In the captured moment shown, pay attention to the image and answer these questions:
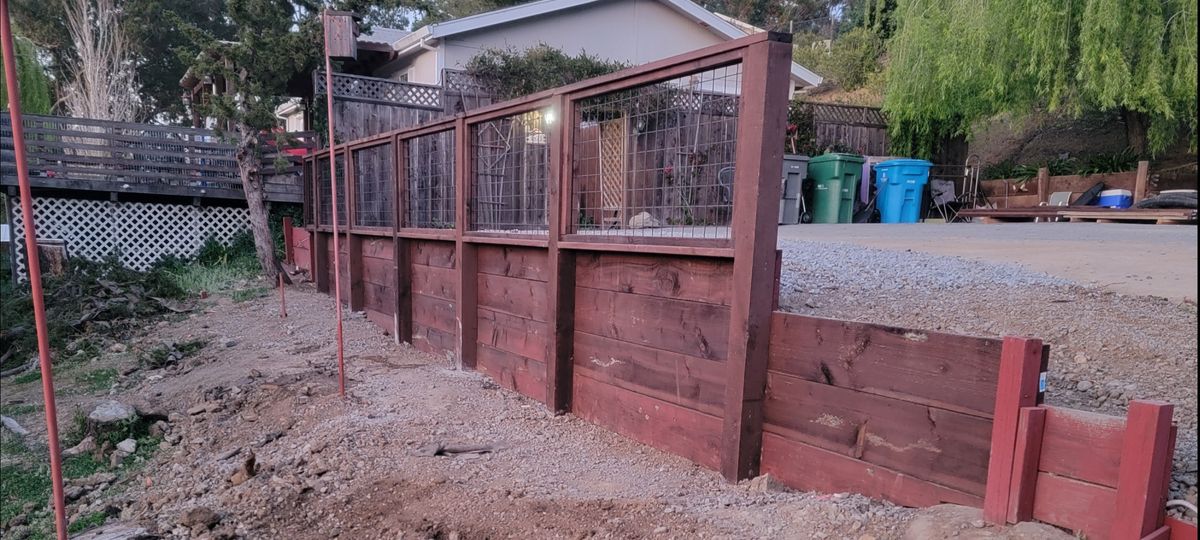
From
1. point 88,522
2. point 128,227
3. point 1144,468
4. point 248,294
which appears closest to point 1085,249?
point 1144,468

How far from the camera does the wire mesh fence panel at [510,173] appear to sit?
15.6ft

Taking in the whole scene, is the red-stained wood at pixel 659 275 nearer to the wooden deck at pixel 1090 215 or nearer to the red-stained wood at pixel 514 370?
the red-stained wood at pixel 514 370

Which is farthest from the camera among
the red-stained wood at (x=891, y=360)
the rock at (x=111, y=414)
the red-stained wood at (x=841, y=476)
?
the rock at (x=111, y=414)

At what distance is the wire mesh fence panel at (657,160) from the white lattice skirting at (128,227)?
35.2 feet

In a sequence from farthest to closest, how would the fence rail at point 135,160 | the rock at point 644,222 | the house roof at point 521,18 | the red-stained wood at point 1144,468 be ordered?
the house roof at point 521,18
the fence rail at point 135,160
the rock at point 644,222
the red-stained wood at point 1144,468

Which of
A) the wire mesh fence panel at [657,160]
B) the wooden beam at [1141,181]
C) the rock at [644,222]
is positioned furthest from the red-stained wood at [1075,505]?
the wooden beam at [1141,181]

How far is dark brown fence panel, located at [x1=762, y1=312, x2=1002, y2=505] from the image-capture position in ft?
7.82

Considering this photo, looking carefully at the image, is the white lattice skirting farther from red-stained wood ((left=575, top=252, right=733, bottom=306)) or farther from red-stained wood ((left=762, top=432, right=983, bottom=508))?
red-stained wood ((left=762, top=432, right=983, bottom=508))

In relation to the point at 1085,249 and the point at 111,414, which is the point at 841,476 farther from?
the point at 1085,249

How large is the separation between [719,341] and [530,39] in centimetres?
1414

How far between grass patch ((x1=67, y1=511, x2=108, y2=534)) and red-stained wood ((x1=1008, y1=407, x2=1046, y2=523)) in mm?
4203

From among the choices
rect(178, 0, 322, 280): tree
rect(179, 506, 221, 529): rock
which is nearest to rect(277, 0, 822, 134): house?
rect(178, 0, 322, 280): tree

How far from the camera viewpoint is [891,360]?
8.54 feet

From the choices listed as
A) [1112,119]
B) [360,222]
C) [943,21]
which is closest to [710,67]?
[360,222]
